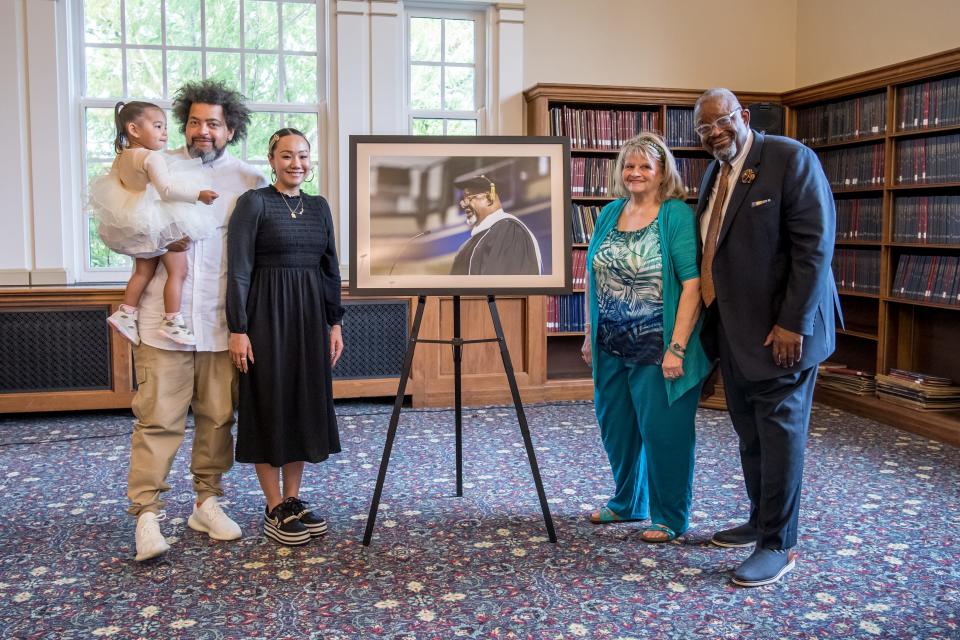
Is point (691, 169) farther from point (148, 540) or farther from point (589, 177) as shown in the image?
point (148, 540)

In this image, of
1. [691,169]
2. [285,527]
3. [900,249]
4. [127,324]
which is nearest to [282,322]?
[127,324]

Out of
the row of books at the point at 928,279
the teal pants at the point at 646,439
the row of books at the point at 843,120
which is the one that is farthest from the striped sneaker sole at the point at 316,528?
the row of books at the point at 843,120

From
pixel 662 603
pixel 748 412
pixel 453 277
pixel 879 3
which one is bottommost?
pixel 662 603

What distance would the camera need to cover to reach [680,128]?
18.6ft

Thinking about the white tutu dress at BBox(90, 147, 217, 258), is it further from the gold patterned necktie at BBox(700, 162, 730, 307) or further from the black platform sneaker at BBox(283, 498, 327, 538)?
the gold patterned necktie at BBox(700, 162, 730, 307)

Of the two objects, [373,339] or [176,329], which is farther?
[373,339]

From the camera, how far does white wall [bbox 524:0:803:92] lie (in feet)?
18.9

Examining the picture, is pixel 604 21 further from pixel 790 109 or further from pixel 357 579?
pixel 357 579

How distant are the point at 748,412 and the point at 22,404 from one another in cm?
404

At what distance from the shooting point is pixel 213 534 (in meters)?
3.05

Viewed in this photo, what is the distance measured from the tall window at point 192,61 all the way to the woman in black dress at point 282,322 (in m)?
2.72

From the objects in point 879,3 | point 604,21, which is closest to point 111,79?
point 604,21

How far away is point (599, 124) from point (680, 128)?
21.6 inches

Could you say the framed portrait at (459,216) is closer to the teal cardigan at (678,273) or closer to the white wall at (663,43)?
the teal cardigan at (678,273)
